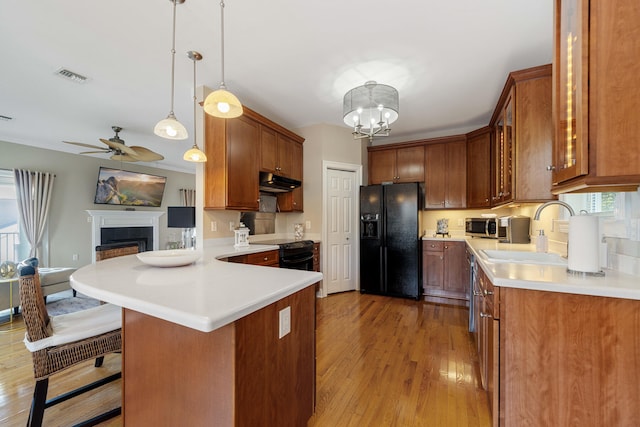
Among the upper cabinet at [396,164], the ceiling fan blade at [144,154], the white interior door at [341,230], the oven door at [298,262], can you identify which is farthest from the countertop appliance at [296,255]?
the ceiling fan blade at [144,154]

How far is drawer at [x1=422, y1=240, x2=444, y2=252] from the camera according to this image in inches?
151

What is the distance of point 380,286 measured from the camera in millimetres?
4000

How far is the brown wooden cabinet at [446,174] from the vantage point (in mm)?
4051

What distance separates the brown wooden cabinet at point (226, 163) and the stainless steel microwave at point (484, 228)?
3144 millimetres

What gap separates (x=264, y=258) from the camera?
2.95 m

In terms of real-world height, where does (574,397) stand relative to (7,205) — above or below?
below

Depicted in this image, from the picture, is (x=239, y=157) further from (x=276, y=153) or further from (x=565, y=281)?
(x=565, y=281)

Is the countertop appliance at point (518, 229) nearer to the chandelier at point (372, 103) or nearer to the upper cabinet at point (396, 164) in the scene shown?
the upper cabinet at point (396, 164)

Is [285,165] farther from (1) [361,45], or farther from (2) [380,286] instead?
(2) [380,286]

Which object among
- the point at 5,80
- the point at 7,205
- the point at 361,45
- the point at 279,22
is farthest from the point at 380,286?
the point at 7,205

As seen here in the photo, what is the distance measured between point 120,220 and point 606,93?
23.9 feet

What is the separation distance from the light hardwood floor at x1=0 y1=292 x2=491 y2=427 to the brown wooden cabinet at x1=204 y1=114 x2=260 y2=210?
1.69 m

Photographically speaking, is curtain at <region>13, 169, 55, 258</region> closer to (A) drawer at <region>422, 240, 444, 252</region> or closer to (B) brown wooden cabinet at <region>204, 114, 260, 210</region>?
(B) brown wooden cabinet at <region>204, 114, 260, 210</region>

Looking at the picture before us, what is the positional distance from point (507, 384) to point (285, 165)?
3.26 metres
